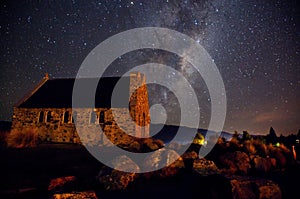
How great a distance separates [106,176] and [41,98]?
1925cm

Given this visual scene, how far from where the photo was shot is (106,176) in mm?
8258

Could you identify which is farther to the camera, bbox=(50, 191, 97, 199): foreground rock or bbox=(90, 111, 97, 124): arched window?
bbox=(90, 111, 97, 124): arched window

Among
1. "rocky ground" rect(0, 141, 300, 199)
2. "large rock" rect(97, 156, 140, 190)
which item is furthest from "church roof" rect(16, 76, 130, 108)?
"large rock" rect(97, 156, 140, 190)

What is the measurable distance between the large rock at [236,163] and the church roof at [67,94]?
39.7 ft

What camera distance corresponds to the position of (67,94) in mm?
23312

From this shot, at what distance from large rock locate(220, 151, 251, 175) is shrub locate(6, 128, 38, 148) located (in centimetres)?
1523

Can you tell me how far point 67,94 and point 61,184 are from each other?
1764 centimetres

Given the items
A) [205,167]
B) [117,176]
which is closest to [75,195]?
[117,176]

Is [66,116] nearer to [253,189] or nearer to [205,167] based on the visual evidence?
[205,167]

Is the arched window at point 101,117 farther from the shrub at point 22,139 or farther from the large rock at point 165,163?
the large rock at point 165,163

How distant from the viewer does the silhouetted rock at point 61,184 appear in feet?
23.8

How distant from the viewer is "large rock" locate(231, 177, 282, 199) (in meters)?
5.51

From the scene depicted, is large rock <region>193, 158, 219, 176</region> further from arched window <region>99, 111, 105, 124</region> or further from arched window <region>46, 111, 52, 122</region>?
arched window <region>46, 111, 52, 122</region>

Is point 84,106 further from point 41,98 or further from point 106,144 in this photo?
point 41,98
